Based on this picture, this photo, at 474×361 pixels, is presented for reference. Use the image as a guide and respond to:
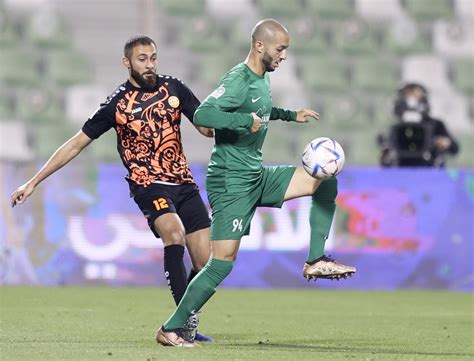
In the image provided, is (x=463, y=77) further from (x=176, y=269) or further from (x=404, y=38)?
(x=176, y=269)

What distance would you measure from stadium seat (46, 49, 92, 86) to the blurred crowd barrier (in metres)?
4.66

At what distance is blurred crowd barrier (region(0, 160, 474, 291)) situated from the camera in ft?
41.7

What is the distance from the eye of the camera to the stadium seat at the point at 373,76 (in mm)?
18078

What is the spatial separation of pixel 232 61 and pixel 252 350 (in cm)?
1149

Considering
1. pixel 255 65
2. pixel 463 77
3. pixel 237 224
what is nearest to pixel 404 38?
pixel 463 77

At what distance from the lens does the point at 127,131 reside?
7.34 meters

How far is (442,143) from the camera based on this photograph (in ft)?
45.3

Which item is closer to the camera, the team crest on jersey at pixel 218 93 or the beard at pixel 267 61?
the team crest on jersey at pixel 218 93

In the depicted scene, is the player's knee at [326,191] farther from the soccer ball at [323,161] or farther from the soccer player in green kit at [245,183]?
the soccer ball at [323,161]

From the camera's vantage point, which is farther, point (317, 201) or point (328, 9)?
point (328, 9)

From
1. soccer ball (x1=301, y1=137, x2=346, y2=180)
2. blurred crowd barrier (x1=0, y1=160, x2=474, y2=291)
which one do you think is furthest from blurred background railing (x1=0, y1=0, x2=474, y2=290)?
soccer ball (x1=301, y1=137, x2=346, y2=180)

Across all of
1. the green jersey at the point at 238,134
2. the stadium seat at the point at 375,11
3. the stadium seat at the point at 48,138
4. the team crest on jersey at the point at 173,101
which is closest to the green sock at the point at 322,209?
Answer: the green jersey at the point at 238,134

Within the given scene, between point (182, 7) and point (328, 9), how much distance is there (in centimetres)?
231

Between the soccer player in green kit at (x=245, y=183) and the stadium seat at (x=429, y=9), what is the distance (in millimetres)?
12310
